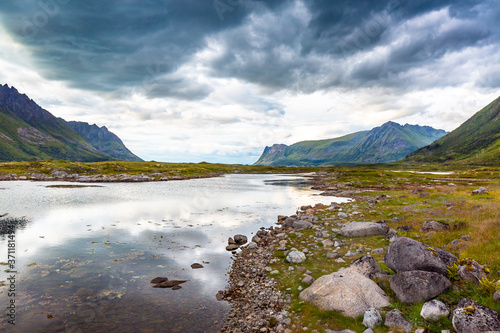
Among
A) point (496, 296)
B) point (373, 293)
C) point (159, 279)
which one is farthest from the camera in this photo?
point (159, 279)

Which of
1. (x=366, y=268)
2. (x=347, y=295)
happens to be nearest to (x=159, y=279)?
(x=347, y=295)

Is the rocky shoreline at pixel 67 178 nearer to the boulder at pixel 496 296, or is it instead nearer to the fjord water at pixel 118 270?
the fjord water at pixel 118 270

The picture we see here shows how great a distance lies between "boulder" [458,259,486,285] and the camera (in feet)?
37.0

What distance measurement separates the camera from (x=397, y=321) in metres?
10.3

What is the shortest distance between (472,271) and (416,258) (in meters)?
2.26

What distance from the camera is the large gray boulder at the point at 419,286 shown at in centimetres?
1141

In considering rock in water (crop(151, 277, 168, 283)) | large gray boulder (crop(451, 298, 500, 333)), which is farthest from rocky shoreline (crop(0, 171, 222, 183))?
large gray boulder (crop(451, 298, 500, 333))

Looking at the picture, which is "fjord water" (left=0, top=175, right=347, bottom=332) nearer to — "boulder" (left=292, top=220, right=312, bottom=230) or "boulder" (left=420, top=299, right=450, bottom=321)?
"boulder" (left=292, top=220, right=312, bottom=230)

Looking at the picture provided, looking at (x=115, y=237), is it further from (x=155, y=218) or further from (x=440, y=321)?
(x=440, y=321)

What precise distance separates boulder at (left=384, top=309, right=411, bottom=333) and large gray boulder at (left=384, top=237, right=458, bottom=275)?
3.41 metres

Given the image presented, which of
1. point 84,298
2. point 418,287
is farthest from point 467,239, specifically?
point 84,298

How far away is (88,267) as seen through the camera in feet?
66.5

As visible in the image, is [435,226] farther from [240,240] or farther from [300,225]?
[240,240]

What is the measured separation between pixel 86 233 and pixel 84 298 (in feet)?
60.0
